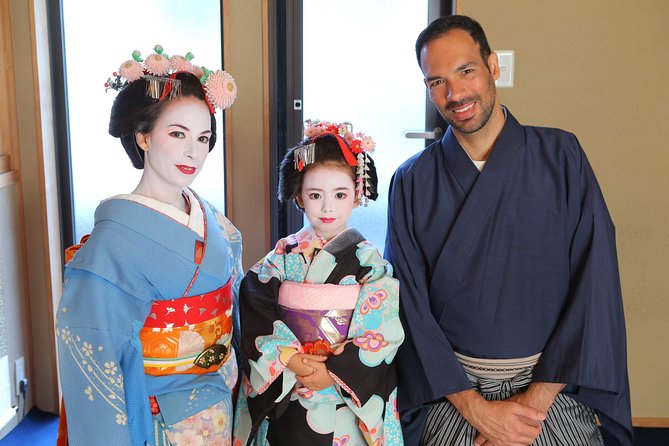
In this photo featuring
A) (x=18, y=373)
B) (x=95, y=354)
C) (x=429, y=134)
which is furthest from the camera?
(x=18, y=373)

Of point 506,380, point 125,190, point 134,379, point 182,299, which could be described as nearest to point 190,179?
point 182,299

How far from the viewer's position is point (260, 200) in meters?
3.05

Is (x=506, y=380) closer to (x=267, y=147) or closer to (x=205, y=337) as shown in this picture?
(x=205, y=337)

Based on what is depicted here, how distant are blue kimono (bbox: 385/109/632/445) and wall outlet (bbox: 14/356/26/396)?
1.95 m

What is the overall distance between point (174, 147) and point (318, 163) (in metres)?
0.39

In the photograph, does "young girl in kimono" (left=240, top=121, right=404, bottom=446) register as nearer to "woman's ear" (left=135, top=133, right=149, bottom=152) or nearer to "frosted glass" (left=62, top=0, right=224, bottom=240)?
"woman's ear" (left=135, top=133, right=149, bottom=152)

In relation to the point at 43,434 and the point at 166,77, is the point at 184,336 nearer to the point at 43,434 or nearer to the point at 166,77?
the point at 166,77

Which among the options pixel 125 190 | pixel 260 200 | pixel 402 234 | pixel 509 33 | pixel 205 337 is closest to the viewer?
pixel 205 337

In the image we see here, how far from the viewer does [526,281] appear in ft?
6.47

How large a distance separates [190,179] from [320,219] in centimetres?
37

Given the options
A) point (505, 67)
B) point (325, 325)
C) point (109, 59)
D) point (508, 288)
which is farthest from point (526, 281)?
point (109, 59)

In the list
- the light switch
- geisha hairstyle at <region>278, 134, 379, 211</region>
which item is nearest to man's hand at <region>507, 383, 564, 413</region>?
geisha hairstyle at <region>278, 134, 379, 211</region>

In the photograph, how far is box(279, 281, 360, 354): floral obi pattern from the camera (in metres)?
1.93

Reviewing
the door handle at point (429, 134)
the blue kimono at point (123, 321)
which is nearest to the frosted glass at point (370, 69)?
the door handle at point (429, 134)
